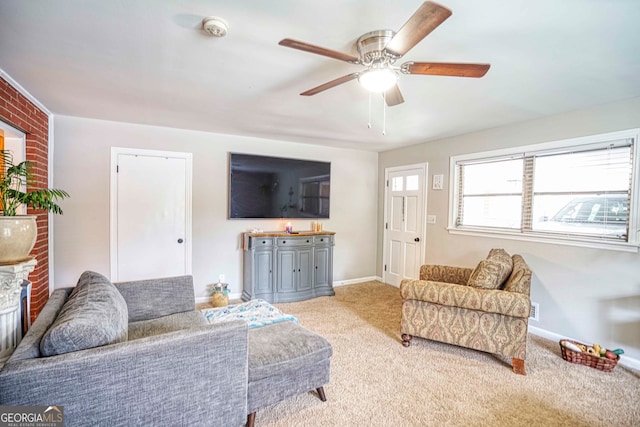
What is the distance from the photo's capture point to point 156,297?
2393mm

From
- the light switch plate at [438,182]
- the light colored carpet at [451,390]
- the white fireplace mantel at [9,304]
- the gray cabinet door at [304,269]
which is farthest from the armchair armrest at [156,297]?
the light switch plate at [438,182]

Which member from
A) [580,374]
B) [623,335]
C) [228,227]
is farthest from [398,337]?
[228,227]

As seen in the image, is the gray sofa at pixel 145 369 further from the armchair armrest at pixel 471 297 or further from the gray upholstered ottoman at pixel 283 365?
the armchair armrest at pixel 471 297

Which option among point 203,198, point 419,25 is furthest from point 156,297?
point 419,25

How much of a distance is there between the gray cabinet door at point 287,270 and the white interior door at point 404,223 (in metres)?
1.79

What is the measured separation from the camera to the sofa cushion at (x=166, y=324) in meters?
2.00

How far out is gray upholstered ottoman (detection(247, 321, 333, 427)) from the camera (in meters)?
1.71

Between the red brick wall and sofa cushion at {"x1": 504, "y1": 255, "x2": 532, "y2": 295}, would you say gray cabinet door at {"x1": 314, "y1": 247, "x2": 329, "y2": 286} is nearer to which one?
sofa cushion at {"x1": 504, "y1": 255, "x2": 532, "y2": 295}

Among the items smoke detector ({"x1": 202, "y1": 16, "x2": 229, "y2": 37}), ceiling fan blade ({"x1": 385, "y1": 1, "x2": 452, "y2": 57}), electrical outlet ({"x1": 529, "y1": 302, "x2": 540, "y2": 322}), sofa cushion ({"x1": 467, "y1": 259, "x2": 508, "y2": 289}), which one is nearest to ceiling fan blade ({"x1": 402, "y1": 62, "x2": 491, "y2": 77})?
ceiling fan blade ({"x1": 385, "y1": 1, "x2": 452, "y2": 57})

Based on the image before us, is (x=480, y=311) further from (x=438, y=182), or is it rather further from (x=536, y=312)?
(x=438, y=182)

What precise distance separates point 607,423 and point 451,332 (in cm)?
103

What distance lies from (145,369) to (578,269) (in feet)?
12.1

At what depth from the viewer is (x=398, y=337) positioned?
3029 millimetres

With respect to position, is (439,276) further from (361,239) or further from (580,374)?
(361,239)
